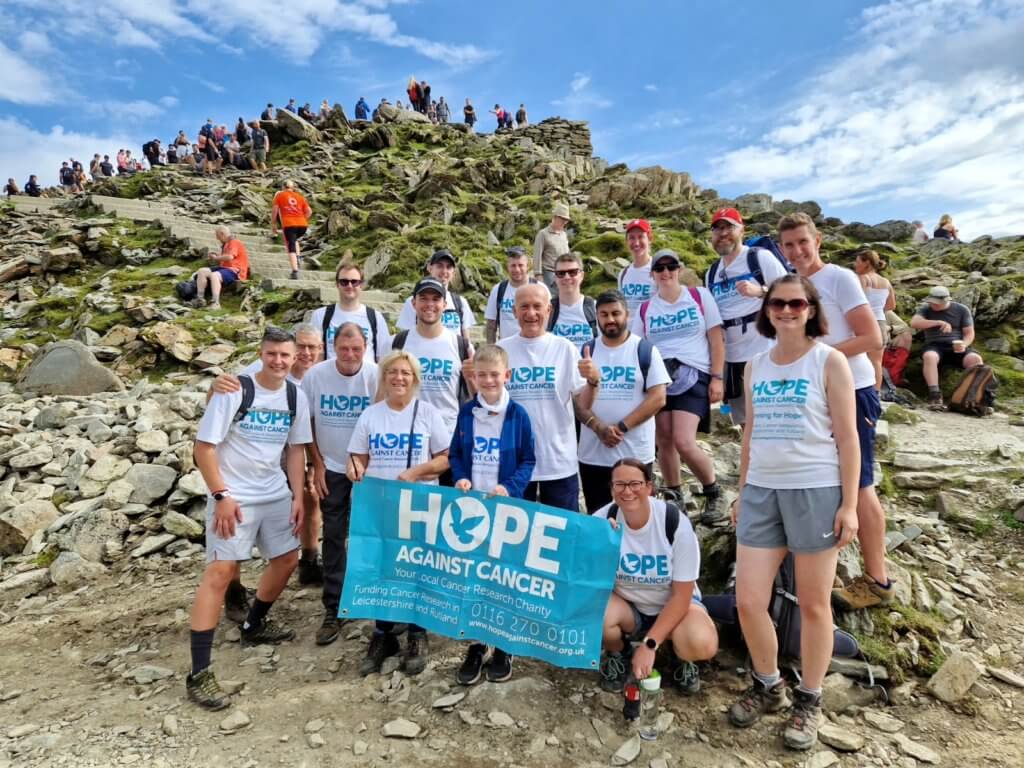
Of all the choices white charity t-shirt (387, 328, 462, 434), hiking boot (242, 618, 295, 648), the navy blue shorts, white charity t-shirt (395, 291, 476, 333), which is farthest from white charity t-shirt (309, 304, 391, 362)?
the navy blue shorts

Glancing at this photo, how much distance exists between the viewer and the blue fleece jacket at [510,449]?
481 centimetres

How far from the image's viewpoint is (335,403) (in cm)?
577

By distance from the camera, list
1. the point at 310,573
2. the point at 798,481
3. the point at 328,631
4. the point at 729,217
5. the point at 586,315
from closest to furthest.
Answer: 1. the point at 798,481
2. the point at 328,631
3. the point at 729,217
4. the point at 310,573
5. the point at 586,315

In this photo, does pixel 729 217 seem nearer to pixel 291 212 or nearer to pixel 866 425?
pixel 866 425

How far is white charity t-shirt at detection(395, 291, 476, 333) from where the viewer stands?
21.9ft

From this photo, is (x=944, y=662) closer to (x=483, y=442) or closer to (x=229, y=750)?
(x=483, y=442)

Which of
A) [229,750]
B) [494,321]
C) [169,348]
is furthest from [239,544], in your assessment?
[169,348]

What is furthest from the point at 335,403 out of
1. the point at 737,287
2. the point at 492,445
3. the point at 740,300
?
the point at 740,300

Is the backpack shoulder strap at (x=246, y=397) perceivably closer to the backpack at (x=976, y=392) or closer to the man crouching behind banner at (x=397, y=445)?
the man crouching behind banner at (x=397, y=445)

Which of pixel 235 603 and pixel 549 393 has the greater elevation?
pixel 549 393

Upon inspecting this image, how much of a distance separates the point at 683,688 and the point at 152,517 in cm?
765

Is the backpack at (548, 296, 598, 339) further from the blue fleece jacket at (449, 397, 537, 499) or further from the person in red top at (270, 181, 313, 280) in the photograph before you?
the person in red top at (270, 181, 313, 280)

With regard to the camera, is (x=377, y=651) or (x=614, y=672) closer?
(x=614, y=672)

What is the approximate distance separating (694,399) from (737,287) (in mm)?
1292
